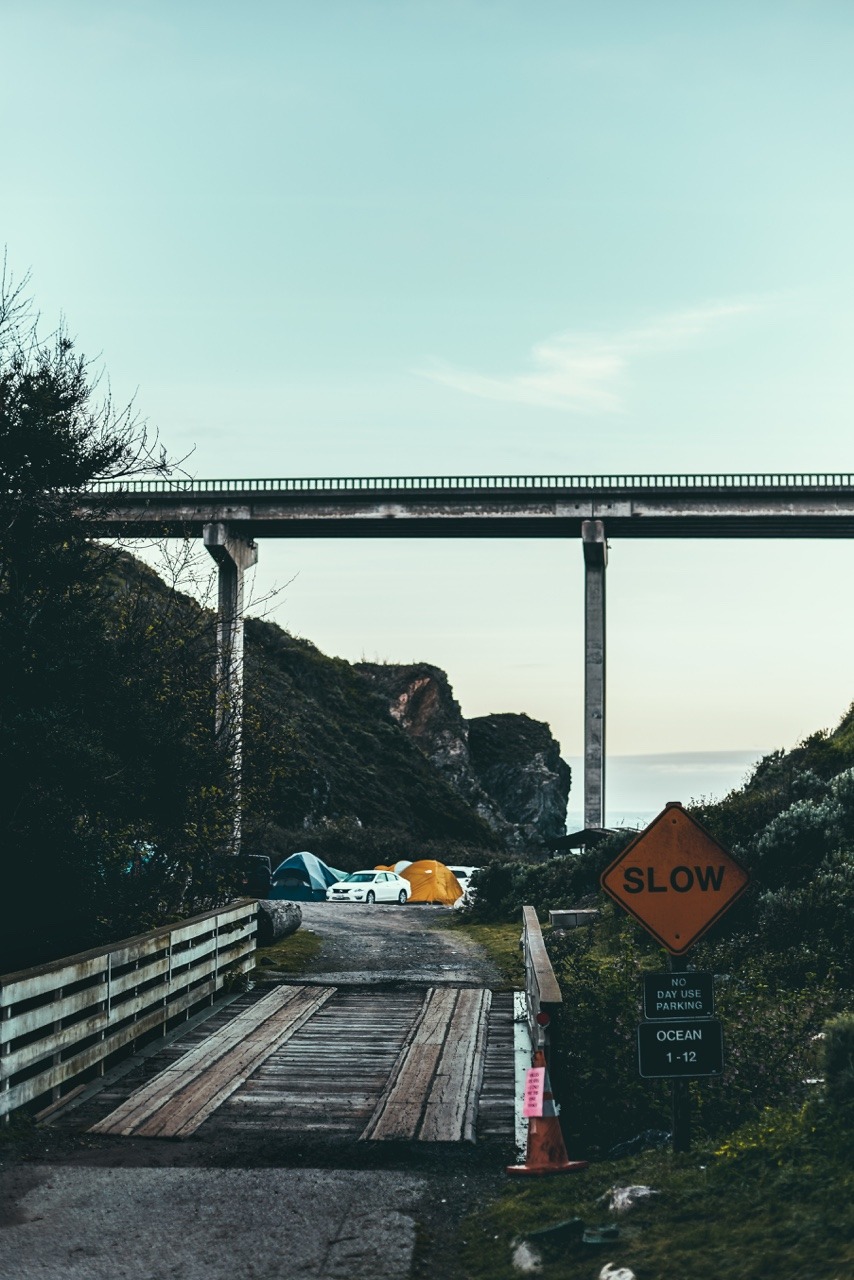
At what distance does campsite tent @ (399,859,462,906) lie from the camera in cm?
4322

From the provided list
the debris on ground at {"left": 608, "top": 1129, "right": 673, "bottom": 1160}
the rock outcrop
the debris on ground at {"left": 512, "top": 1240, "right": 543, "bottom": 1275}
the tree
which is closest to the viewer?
the debris on ground at {"left": 512, "top": 1240, "right": 543, "bottom": 1275}

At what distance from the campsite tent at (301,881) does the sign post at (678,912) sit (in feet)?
118

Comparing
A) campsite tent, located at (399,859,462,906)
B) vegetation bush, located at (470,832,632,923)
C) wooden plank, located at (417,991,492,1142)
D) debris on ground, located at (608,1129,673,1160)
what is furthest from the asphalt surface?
campsite tent, located at (399,859,462,906)

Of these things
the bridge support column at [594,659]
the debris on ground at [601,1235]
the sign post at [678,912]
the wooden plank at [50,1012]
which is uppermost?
the bridge support column at [594,659]

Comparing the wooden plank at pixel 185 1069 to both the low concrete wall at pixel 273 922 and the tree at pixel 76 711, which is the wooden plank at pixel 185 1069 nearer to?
A: the tree at pixel 76 711

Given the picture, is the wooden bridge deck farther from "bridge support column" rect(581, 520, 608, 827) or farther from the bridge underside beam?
the bridge underside beam

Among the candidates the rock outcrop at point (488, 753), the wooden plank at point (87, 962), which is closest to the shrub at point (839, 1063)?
the wooden plank at point (87, 962)

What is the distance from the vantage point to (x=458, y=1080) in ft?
36.6

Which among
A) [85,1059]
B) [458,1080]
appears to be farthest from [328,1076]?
[85,1059]

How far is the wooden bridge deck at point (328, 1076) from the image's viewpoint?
9766 millimetres

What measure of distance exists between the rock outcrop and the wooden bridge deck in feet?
250

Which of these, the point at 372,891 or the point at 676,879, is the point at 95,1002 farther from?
the point at 372,891

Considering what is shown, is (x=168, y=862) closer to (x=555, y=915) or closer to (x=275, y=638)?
(x=555, y=915)

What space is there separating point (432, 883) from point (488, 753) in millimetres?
69876
